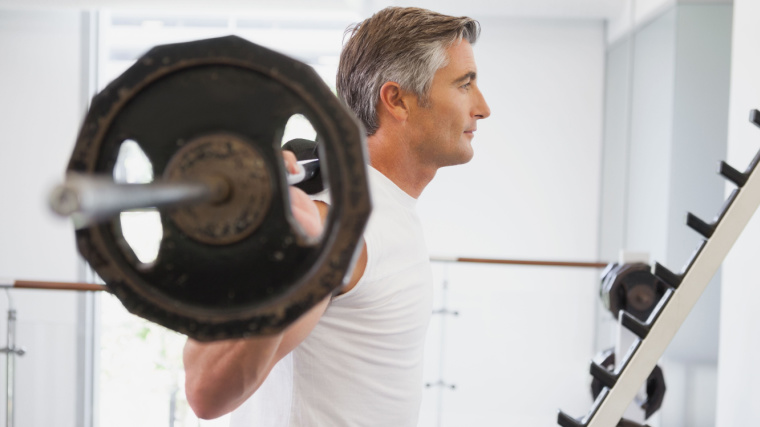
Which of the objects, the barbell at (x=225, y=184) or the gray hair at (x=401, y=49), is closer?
the barbell at (x=225, y=184)

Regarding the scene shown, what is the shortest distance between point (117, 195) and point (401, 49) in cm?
84

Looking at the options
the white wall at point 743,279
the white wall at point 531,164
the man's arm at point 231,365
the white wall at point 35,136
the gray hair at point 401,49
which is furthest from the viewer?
the white wall at point 531,164

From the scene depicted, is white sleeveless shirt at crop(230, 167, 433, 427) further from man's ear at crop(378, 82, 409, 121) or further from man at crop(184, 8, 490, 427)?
man's ear at crop(378, 82, 409, 121)

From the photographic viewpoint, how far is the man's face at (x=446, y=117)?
3.46 ft

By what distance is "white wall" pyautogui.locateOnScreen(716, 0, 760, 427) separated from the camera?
2104mm

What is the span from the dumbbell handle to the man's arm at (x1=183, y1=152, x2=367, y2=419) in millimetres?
181

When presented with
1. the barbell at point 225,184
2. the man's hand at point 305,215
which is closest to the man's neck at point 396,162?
the man's hand at point 305,215

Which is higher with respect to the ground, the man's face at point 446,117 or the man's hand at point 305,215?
the man's face at point 446,117

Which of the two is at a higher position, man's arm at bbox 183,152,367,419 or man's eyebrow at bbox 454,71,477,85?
man's eyebrow at bbox 454,71,477,85

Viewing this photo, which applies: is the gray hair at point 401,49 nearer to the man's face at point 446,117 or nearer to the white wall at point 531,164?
the man's face at point 446,117

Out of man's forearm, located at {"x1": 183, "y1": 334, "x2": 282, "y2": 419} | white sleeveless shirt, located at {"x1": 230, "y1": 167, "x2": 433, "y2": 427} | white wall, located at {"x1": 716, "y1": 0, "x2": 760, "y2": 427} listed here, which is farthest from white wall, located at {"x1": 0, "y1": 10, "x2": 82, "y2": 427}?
man's forearm, located at {"x1": 183, "y1": 334, "x2": 282, "y2": 419}

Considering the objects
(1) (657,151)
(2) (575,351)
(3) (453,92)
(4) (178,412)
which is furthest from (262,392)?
(1) (657,151)

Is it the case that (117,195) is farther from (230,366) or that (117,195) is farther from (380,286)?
(380,286)

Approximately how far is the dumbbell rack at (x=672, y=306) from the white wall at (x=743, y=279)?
2.44ft
